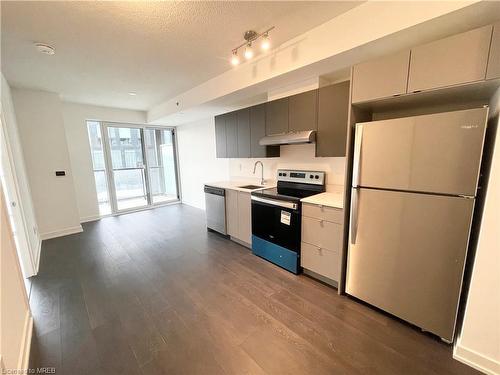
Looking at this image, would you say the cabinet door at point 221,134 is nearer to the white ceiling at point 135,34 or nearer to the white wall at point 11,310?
the white ceiling at point 135,34

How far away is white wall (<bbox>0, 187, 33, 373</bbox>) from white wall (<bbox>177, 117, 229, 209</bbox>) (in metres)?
3.44

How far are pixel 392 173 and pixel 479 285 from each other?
926 mm

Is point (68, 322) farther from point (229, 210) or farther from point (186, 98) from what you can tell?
point (186, 98)

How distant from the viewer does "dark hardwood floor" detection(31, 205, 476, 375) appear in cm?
151

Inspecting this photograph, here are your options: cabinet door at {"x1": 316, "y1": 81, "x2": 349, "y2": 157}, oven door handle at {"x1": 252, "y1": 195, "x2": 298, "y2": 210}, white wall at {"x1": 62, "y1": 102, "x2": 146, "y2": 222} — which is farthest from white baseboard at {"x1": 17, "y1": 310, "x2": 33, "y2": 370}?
white wall at {"x1": 62, "y1": 102, "x2": 146, "y2": 222}

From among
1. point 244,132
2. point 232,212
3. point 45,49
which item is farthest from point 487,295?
point 45,49

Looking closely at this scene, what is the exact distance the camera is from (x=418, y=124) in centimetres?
158

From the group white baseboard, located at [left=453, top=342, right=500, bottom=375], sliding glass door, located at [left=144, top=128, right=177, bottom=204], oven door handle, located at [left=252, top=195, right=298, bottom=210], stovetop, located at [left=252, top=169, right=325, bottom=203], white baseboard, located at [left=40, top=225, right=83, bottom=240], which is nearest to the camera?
white baseboard, located at [left=453, top=342, right=500, bottom=375]

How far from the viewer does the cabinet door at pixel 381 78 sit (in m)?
1.62

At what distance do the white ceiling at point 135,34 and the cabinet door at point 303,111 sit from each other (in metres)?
0.66

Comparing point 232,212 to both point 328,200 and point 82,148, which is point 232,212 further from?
point 82,148

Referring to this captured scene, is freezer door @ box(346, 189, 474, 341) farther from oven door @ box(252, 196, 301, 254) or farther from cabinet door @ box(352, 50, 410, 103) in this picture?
cabinet door @ box(352, 50, 410, 103)

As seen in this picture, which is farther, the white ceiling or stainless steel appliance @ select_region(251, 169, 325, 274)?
stainless steel appliance @ select_region(251, 169, 325, 274)

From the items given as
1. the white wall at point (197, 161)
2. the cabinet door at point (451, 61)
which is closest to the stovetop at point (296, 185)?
the cabinet door at point (451, 61)
